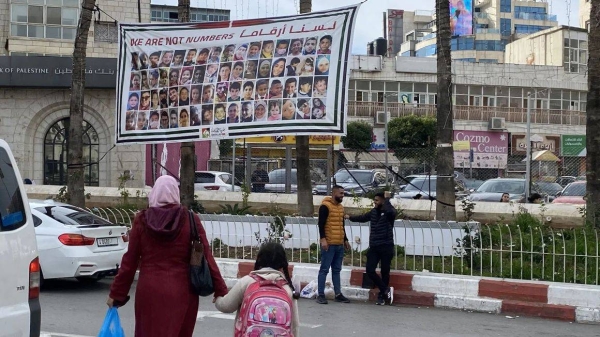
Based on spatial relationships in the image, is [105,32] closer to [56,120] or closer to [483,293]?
[56,120]

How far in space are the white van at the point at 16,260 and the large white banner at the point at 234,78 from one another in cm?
862

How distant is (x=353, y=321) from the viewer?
32.9 ft

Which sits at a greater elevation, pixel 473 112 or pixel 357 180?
pixel 473 112

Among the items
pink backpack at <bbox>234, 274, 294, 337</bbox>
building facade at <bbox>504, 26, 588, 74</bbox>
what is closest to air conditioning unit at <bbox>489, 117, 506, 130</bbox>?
building facade at <bbox>504, 26, 588, 74</bbox>

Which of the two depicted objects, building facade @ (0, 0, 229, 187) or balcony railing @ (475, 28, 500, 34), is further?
balcony railing @ (475, 28, 500, 34)

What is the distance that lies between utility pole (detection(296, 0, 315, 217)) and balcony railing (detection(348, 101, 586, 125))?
37.8 meters

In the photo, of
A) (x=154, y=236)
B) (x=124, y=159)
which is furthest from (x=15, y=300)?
(x=124, y=159)

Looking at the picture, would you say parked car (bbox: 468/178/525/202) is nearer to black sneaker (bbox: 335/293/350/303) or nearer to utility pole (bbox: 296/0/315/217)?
utility pole (bbox: 296/0/315/217)

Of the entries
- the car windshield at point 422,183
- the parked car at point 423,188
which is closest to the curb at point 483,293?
the parked car at point 423,188

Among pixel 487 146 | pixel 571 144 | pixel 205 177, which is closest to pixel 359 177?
pixel 205 177

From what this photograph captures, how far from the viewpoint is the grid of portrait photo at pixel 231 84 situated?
14.4 m

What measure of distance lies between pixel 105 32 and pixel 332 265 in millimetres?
25251

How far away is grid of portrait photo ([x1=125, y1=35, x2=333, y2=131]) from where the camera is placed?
1436 cm

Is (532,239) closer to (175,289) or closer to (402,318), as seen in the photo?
(402,318)
